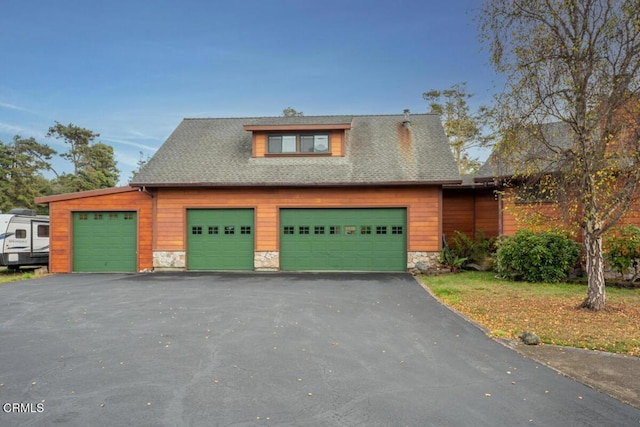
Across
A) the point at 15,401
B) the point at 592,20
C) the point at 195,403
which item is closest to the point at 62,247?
the point at 15,401

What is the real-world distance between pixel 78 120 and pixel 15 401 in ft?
134

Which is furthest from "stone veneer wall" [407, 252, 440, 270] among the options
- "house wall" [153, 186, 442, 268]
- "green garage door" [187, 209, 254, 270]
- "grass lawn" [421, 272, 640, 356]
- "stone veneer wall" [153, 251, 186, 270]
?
"stone veneer wall" [153, 251, 186, 270]

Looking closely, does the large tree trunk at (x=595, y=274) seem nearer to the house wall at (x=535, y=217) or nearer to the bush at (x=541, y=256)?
the house wall at (x=535, y=217)

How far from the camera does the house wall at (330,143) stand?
14.9m

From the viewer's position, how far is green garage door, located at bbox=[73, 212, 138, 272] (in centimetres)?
1409

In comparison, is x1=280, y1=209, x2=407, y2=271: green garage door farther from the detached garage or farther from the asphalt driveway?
the detached garage

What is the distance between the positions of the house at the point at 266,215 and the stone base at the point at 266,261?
0.04m

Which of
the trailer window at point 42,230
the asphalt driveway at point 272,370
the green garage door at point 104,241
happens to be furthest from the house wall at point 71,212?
the asphalt driveway at point 272,370

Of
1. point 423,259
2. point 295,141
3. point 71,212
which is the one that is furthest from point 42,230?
point 423,259

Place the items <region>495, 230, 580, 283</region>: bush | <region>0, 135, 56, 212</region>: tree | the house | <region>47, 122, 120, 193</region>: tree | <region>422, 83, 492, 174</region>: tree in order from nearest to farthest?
<region>495, 230, 580, 283</region>: bush
the house
<region>422, 83, 492, 174</region>: tree
<region>0, 135, 56, 212</region>: tree
<region>47, 122, 120, 193</region>: tree

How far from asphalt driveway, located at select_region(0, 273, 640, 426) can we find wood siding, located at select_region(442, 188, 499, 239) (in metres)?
8.21

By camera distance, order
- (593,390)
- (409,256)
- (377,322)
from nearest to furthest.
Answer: (593,390)
(377,322)
(409,256)

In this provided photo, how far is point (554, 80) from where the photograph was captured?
7.21m

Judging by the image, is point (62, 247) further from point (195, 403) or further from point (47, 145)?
point (47, 145)
